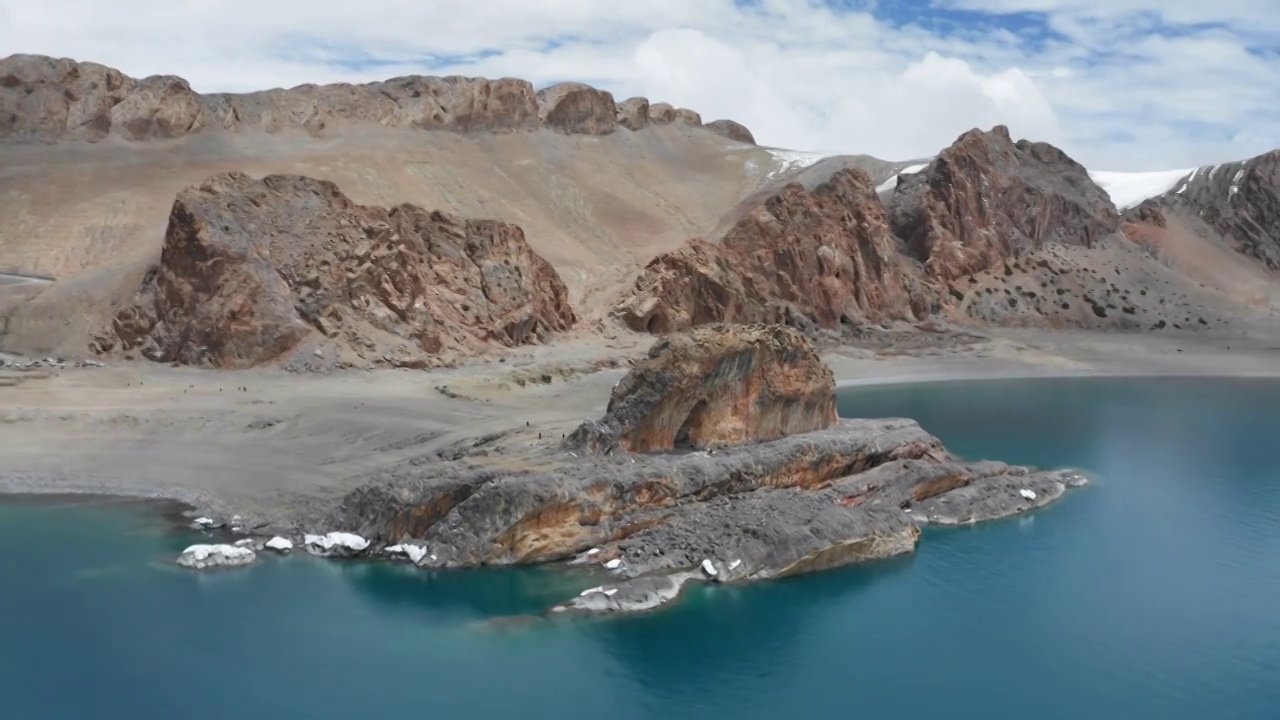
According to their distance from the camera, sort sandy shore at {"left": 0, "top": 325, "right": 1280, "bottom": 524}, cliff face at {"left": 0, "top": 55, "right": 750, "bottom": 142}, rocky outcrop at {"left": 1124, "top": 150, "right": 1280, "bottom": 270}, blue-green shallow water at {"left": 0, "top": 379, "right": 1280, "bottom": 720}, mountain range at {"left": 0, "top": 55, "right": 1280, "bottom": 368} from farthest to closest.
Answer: rocky outcrop at {"left": 1124, "top": 150, "right": 1280, "bottom": 270} < cliff face at {"left": 0, "top": 55, "right": 750, "bottom": 142} < mountain range at {"left": 0, "top": 55, "right": 1280, "bottom": 368} < sandy shore at {"left": 0, "top": 325, "right": 1280, "bottom": 524} < blue-green shallow water at {"left": 0, "top": 379, "right": 1280, "bottom": 720}

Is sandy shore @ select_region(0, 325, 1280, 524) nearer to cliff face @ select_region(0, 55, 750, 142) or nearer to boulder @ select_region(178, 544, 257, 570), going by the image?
boulder @ select_region(178, 544, 257, 570)

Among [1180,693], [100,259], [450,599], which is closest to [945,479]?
[1180,693]

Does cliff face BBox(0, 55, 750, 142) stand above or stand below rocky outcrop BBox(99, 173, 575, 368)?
above

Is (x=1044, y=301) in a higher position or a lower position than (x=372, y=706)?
higher

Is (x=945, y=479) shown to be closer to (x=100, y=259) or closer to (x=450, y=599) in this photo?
(x=450, y=599)

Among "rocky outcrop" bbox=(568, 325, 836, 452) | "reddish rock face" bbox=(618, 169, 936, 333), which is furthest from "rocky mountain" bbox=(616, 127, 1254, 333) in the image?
"rocky outcrop" bbox=(568, 325, 836, 452)

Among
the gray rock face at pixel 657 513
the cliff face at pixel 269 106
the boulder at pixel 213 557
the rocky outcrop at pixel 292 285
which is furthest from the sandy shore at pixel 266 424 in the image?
the cliff face at pixel 269 106

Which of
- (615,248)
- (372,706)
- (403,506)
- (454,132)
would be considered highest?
(454,132)

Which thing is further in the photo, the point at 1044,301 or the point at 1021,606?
the point at 1044,301
